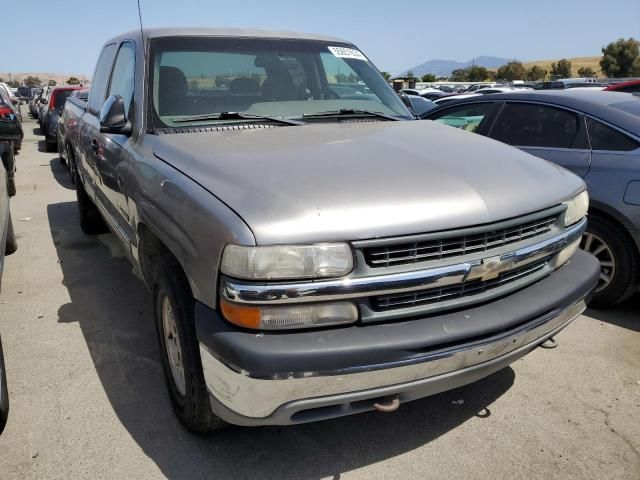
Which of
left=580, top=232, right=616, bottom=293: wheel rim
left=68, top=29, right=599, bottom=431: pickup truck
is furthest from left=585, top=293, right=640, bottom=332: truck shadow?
left=68, top=29, right=599, bottom=431: pickup truck

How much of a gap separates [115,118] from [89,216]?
128 inches

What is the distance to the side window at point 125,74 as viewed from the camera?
132 inches

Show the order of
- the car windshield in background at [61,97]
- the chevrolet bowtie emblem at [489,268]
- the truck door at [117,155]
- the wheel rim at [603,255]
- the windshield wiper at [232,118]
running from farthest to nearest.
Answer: the car windshield in background at [61,97]
the wheel rim at [603,255]
the truck door at [117,155]
the windshield wiper at [232,118]
the chevrolet bowtie emblem at [489,268]

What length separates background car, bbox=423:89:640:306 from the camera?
3809 mm

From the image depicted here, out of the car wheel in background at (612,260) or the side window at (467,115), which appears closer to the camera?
the car wheel in background at (612,260)

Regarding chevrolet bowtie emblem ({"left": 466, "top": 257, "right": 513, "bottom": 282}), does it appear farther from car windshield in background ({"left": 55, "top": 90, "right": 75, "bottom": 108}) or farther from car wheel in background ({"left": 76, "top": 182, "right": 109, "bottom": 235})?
car windshield in background ({"left": 55, "top": 90, "right": 75, "bottom": 108})

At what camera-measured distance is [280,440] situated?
259cm

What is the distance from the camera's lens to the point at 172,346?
8.94ft

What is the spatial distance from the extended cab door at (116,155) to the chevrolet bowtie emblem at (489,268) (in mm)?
2047

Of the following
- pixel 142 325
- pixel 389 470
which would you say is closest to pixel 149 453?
pixel 389 470

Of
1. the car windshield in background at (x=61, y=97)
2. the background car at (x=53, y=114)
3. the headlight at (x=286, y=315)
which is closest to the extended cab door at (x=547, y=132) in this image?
the headlight at (x=286, y=315)

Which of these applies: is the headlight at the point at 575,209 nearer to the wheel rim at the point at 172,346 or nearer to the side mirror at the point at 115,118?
the wheel rim at the point at 172,346

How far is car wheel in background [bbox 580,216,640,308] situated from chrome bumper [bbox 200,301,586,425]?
2184 millimetres

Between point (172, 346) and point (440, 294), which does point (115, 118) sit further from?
point (440, 294)
